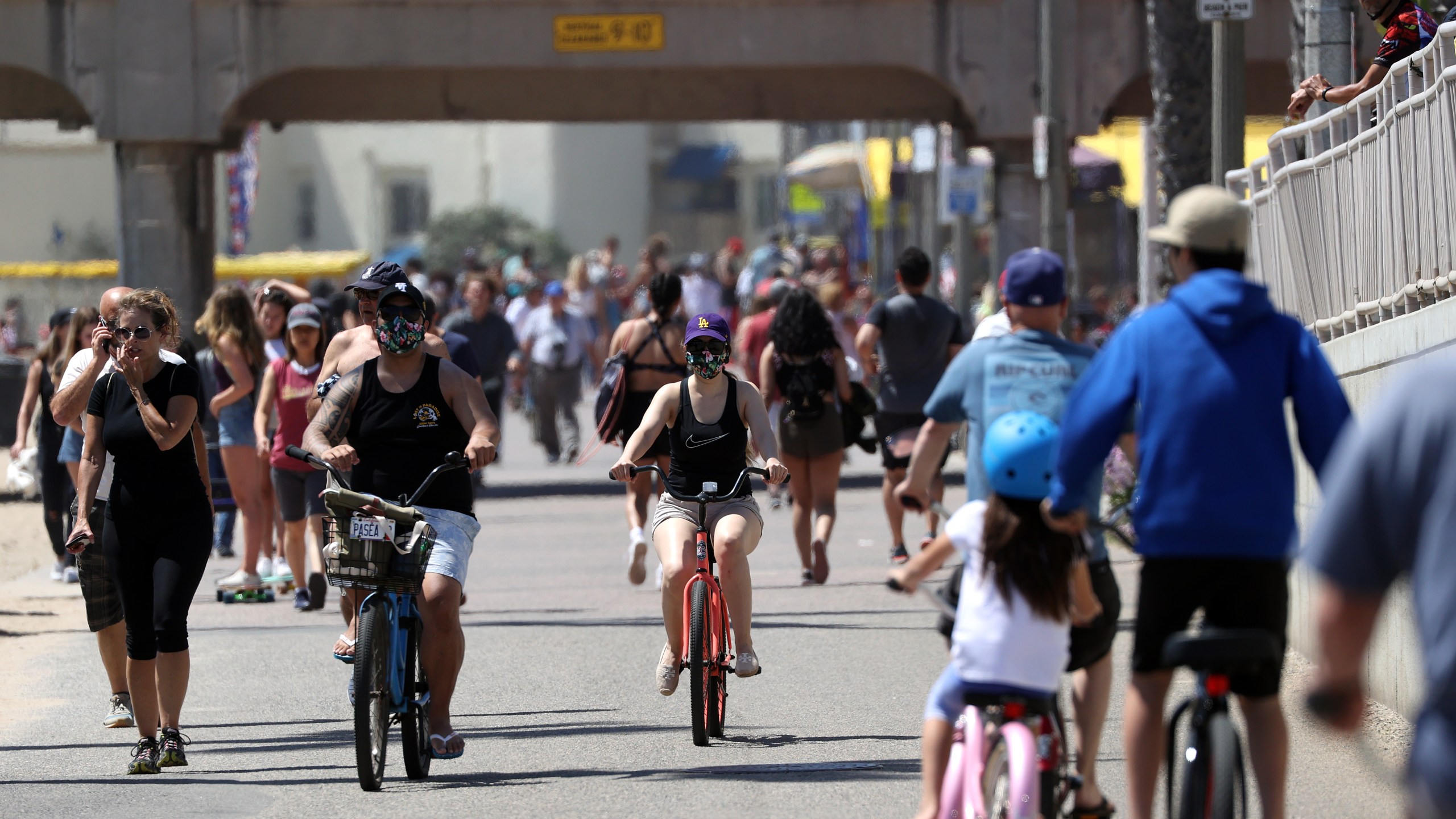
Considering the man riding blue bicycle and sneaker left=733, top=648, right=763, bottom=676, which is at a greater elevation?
the man riding blue bicycle

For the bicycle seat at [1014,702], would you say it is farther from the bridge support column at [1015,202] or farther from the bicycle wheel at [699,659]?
the bridge support column at [1015,202]

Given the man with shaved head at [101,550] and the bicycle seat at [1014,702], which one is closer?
the bicycle seat at [1014,702]

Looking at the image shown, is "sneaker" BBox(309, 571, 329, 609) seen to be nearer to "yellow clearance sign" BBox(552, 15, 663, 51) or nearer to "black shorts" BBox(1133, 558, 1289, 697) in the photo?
"black shorts" BBox(1133, 558, 1289, 697)

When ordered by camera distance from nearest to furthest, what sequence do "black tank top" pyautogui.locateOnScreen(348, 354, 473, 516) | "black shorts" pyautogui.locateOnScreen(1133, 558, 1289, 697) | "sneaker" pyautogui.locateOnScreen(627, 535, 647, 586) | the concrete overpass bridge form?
"black shorts" pyautogui.locateOnScreen(1133, 558, 1289, 697)
"black tank top" pyautogui.locateOnScreen(348, 354, 473, 516)
"sneaker" pyautogui.locateOnScreen(627, 535, 647, 586)
the concrete overpass bridge

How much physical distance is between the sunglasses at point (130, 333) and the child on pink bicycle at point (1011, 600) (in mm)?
3731

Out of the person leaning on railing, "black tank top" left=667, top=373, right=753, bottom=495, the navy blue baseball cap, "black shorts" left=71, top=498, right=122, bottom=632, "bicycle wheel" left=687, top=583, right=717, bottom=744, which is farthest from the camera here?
the person leaning on railing

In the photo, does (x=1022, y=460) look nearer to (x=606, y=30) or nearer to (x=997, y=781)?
(x=997, y=781)

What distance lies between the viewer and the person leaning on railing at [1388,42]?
10125 mm

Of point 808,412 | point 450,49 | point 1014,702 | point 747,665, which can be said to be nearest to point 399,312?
point 747,665

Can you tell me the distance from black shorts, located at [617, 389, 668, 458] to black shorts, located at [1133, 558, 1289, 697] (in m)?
7.04

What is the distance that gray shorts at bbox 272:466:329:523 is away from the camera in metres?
12.6

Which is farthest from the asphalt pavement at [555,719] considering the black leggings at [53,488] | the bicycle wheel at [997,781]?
the bicycle wheel at [997,781]

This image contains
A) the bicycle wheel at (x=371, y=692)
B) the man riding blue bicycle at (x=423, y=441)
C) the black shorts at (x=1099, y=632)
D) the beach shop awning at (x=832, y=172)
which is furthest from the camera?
the beach shop awning at (x=832, y=172)

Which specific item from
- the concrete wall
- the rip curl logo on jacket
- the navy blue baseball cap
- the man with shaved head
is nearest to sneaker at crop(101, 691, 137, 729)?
the man with shaved head
